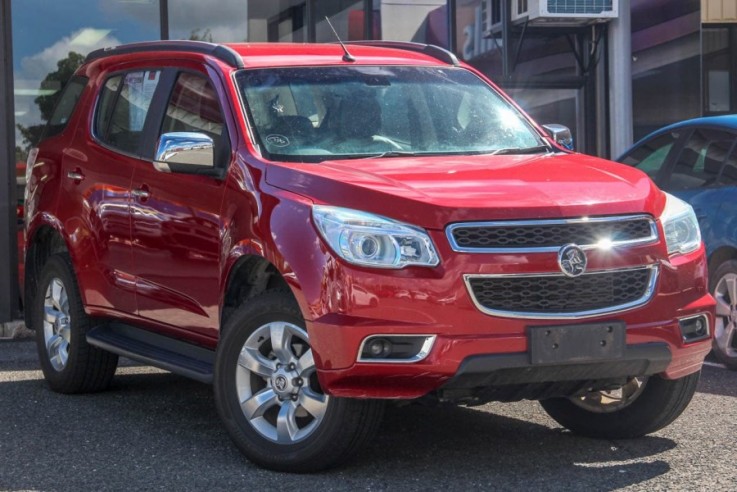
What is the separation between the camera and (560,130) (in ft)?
22.1

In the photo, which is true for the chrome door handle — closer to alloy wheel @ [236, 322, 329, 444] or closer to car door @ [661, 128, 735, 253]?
alloy wheel @ [236, 322, 329, 444]

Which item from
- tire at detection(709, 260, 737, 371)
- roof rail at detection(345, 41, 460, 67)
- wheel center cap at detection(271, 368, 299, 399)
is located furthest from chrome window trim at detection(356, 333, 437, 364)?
tire at detection(709, 260, 737, 371)

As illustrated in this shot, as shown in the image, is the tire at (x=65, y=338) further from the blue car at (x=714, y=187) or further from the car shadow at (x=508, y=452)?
the blue car at (x=714, y=187)

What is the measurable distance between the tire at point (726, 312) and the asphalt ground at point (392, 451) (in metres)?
0.77

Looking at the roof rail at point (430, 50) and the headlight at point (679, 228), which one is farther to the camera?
the roof rail at point (430, 50)

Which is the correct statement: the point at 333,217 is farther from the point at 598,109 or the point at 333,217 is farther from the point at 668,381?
the point at 598,109

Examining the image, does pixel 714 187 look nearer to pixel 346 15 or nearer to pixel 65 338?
pixel 65 338

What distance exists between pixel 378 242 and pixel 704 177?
14.0 ft

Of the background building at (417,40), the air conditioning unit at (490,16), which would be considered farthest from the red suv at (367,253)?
the air conditioning unit at (490,16)

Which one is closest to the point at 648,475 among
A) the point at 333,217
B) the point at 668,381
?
the point at 668,381

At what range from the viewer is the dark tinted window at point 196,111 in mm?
6305

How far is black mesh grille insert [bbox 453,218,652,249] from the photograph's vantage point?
5137mm

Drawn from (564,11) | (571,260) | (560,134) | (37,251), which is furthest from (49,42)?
(571,260)

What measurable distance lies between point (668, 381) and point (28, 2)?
7294 mm
